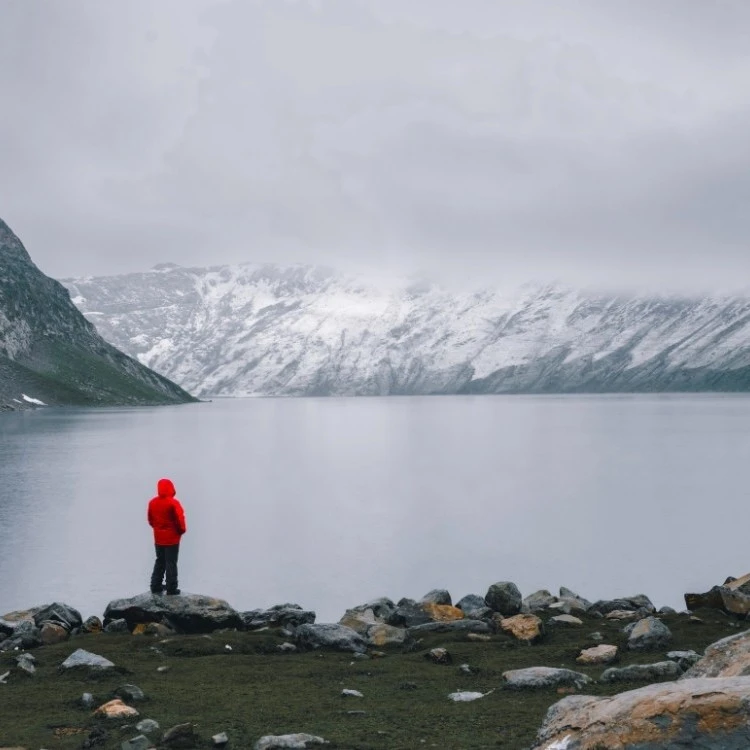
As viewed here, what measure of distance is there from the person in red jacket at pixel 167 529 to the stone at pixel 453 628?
20.2 ft

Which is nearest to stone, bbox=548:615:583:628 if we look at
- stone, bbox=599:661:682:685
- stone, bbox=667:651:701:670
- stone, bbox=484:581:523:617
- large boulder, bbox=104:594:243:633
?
stone, bbox=484:581:523:617

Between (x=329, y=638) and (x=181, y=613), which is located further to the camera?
(x=181, y=613)

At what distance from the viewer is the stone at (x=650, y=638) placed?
646 inches

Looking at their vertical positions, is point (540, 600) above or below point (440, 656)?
below

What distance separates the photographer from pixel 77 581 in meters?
33.4

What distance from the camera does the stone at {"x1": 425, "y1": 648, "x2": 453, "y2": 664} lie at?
53.3ft

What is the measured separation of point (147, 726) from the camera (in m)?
11.4

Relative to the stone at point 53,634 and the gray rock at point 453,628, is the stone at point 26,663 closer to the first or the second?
the stone at point 53,634

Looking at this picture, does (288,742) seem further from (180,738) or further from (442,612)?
(442,612)

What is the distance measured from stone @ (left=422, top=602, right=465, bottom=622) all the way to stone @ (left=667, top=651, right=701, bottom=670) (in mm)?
8574

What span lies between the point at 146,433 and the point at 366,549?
98.9 metres

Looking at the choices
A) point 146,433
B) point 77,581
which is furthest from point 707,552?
point 146,433

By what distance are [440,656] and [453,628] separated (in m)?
3.63

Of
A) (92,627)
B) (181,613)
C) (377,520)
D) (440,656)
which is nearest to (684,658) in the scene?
(440,656)
